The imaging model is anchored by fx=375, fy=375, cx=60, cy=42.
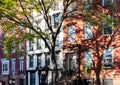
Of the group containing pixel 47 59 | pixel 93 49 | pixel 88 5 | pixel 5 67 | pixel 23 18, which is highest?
pixel 88 5

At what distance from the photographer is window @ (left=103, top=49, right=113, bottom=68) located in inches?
1425

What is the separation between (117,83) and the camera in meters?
35.2

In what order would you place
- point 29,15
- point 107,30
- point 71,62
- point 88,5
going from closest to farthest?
point 29,15 → point 88,5 → point 107,30 → point 71,62

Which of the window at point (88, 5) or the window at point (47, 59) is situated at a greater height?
the window at point (88, 5)

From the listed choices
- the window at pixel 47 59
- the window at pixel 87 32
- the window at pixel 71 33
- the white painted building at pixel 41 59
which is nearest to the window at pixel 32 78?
the white painted building at pixel 41 59

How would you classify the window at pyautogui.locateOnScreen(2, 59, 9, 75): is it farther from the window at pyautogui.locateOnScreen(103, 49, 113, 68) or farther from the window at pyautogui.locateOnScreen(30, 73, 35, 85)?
the window at pyautogui.locateOnScreen(103, 49, 113, 68)

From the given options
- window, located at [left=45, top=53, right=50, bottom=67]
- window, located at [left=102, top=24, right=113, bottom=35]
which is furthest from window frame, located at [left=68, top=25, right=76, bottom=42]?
window, located at [left=45, top=53, right=50, bottom=67]

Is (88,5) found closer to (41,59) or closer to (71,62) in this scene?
(71,62)

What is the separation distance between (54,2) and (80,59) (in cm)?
907

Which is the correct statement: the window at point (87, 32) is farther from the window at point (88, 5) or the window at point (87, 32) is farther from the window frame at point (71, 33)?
the window at point (88, 5)

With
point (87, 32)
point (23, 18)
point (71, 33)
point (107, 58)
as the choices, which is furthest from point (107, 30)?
point (23, 18)

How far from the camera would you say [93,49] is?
38.1m

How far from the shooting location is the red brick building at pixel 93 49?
117ft

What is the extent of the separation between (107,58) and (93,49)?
214 centimetres
